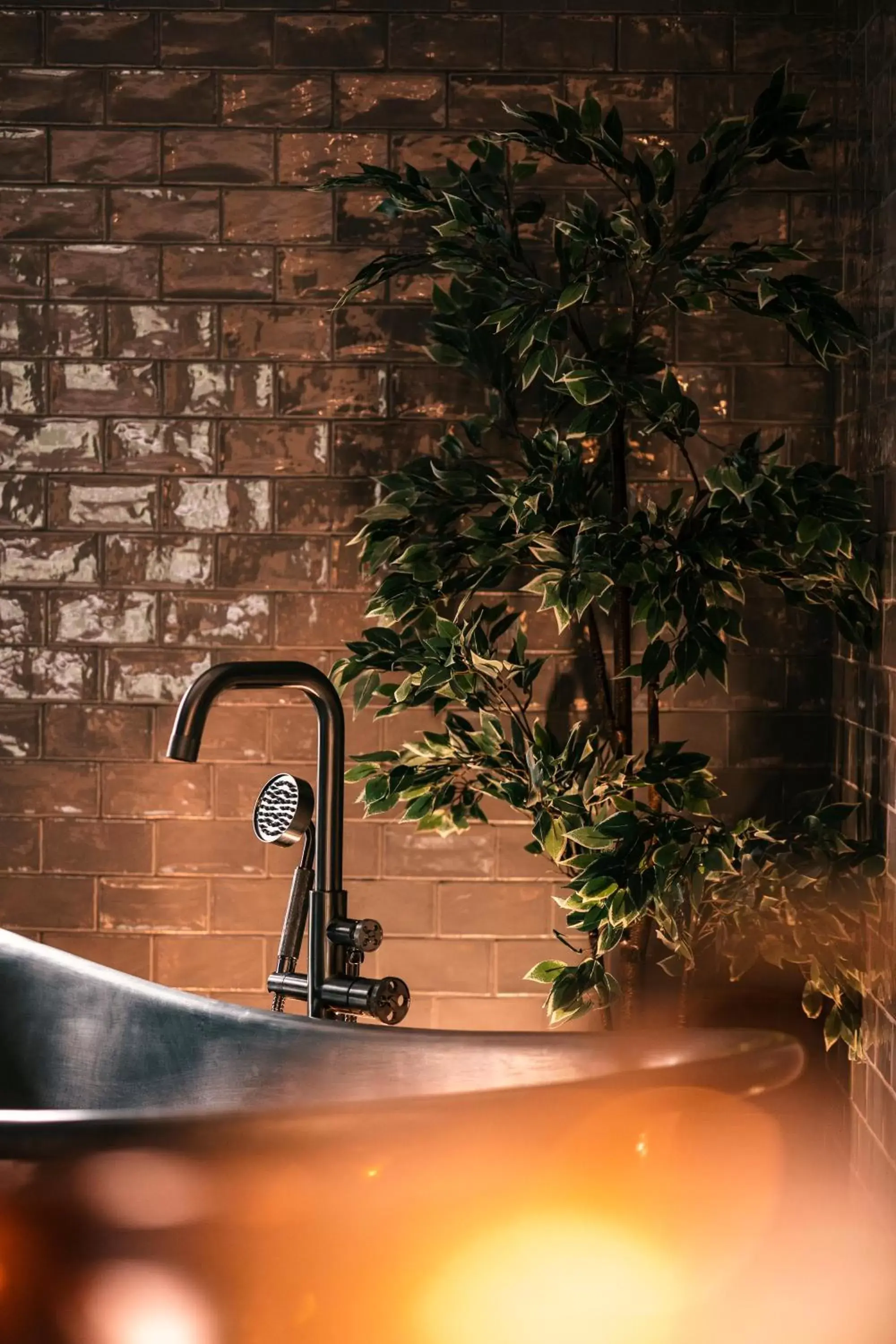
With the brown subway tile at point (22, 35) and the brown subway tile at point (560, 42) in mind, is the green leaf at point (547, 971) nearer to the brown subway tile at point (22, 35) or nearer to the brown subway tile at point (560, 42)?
the brown subway tile at point (560, 42)

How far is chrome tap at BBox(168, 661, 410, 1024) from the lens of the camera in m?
1.64

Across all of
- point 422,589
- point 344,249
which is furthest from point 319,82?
point 422,589

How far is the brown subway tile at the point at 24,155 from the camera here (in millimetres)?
2352

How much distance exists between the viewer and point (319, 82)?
231 centimetres

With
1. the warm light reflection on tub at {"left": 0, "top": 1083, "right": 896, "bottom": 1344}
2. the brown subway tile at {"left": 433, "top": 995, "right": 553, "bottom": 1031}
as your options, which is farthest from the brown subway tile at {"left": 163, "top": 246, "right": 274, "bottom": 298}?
the warm light reflection on tub at {"left": 0, "top": 1083, "right": 896, "bottom": 1344}

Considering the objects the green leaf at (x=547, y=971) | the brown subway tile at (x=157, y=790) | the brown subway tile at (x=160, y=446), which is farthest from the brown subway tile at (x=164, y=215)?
the green leaf at (x=547, y=971)

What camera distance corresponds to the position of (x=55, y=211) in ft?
7.73

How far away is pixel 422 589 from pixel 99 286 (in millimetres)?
945

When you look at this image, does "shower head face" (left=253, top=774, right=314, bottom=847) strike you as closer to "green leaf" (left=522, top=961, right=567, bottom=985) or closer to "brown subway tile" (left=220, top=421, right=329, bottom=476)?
"green leaf" (left=522, top=961, right=567, bottom=985)

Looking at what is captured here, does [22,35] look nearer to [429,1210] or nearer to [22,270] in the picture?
[22,270]

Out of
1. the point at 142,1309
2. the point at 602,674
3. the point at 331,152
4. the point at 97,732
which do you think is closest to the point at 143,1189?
the point at 142,1309

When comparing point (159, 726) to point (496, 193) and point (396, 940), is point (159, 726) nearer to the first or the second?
point (396, 940)

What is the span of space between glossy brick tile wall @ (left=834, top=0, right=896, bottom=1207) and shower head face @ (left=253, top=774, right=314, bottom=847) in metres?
0.90

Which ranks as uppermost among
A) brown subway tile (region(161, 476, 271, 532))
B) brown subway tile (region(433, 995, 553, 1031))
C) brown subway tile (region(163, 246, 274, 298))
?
brown subway tile (region(163, 246, 274, 298))
